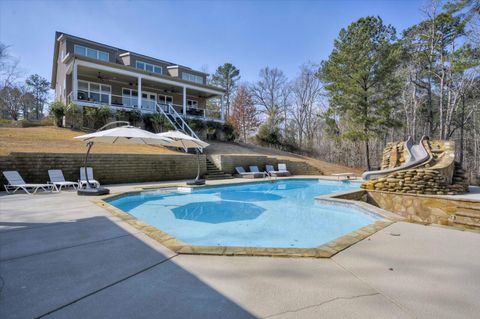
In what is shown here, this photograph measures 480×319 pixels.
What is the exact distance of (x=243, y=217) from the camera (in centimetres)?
696

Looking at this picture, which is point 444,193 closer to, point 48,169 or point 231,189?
point 231,189

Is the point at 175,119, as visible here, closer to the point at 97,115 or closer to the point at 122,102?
the point at 122,102

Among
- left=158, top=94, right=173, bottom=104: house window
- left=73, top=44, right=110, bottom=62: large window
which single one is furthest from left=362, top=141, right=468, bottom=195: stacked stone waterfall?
left=73, top=44, right=110, bottom=62: large window

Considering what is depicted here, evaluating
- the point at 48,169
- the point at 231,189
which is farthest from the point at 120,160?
the point at 231,189

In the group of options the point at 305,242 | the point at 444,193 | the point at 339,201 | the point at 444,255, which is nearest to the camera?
the point at 444,255

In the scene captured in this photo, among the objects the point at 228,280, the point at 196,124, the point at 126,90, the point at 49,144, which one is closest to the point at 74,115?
the point at 49,144

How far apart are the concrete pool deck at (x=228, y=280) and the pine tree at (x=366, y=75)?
17.4m

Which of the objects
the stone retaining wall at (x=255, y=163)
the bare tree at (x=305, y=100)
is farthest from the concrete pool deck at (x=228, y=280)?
the bare tree at (x=305, y=100)

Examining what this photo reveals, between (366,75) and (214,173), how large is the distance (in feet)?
46.0

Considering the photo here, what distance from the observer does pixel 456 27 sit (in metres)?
18.1

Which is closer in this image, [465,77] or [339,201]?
[339,201]

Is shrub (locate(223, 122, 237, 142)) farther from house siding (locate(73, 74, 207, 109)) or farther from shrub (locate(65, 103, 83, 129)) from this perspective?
shrub (locate(65, 103, 83, 129))

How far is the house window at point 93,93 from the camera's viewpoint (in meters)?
17.6

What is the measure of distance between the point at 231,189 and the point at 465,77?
20224 millimetres
